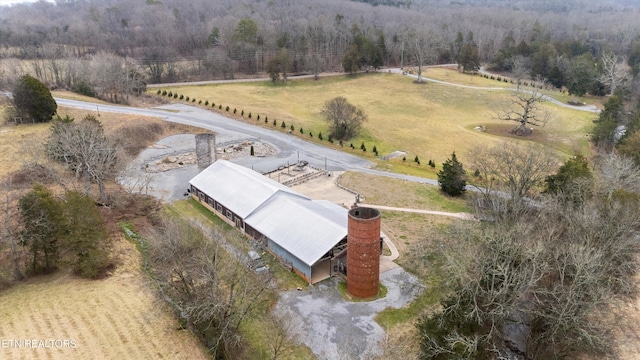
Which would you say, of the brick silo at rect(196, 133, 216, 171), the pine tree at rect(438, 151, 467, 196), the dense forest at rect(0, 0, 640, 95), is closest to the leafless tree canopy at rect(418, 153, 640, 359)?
the pine tree at rect(438, 151, 467, 196)

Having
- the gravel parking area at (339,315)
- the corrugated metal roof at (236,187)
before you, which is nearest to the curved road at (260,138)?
the corrugated metal roof at (236,187)

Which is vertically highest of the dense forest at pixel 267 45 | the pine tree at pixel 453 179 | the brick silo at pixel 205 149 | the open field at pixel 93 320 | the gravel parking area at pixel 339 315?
the dense forest at pixel 267 45

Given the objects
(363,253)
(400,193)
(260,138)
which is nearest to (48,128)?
(260,138)

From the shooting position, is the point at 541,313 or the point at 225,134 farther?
the point at 225,134

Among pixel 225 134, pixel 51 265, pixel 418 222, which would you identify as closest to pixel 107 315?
pixel 51 265

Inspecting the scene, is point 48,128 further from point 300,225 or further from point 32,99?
point 300,225

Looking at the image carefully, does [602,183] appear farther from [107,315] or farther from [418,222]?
[107,315]

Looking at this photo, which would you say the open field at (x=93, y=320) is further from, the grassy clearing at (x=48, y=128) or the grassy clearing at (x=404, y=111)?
the grassy clearing at (x=404, y=111)
